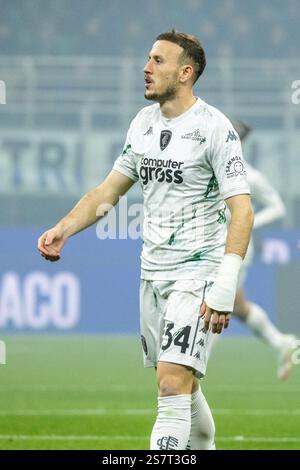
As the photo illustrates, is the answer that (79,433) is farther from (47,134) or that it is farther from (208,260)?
(47,134)

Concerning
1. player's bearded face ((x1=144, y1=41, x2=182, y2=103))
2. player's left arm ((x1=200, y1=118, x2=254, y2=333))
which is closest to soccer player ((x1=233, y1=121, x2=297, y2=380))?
player's bearded face ((x1=144, y1=41, x2=182, y2=103))

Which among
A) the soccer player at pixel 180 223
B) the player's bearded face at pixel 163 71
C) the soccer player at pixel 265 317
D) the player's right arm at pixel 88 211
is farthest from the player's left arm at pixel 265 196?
the player's bearded face at pixel 163 71

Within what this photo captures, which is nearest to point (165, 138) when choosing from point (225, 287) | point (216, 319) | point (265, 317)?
point (225, 287)

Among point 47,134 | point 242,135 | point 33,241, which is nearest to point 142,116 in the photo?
point 242,135

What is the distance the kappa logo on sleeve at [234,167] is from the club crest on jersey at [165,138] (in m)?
0.36

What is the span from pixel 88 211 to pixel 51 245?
39 centimetres

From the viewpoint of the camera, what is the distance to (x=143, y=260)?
6.06m

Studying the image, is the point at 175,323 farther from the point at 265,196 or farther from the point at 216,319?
the point at 265,196

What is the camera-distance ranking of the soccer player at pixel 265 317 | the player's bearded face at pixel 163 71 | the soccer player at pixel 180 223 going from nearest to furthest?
the soccer player at pixel 180 223, the player's bearded face at pixel 163 71, the soccer player at pixel 265 317

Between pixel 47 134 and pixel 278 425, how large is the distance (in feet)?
41.1

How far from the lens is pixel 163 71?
19.4ft

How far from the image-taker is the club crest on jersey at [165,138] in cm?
594

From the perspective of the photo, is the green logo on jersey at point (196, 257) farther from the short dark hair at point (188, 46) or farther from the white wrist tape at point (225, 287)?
the short dark hair at point (188, 46)
